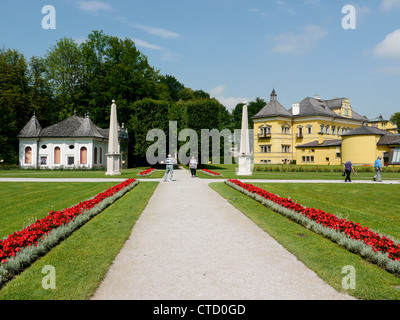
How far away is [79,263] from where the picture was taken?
5.73 meters

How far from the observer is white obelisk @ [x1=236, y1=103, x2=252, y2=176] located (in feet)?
92.9

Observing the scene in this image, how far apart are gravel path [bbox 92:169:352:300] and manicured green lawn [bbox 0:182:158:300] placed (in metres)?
0.21

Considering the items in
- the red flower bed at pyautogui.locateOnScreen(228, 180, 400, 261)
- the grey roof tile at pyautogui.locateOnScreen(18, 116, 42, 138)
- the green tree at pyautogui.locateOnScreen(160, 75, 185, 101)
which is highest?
the green tree at pyautogui.locateOnScreen(160, 75, 185, 101)

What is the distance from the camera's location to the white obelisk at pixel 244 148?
2831 cm

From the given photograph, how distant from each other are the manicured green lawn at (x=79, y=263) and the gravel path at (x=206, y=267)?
8.4 inches

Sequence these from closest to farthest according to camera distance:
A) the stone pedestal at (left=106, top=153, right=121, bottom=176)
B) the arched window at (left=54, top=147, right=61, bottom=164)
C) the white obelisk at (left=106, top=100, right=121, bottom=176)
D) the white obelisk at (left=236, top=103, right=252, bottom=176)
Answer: the white obelisk at (left=236, top=103, right=252, bottom=176) → the white obelisk at (left=106, top=100, right=121, bottom=176) → the stone pedestal at (left=106, top=153, right=121, bottom=176) → the arched window at (left=54, top=147, right=61, bottom=164)

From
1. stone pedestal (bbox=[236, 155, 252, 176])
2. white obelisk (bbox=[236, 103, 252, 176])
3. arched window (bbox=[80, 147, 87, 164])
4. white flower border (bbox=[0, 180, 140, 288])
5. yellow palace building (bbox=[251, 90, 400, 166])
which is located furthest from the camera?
yellow palace building (bbox=[251, 90, 400, 166])

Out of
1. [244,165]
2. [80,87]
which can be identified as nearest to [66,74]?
[80,87]

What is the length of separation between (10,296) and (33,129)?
51719 mm

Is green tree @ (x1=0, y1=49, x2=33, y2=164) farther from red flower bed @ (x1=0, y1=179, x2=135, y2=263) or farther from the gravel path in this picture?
the gravel path
